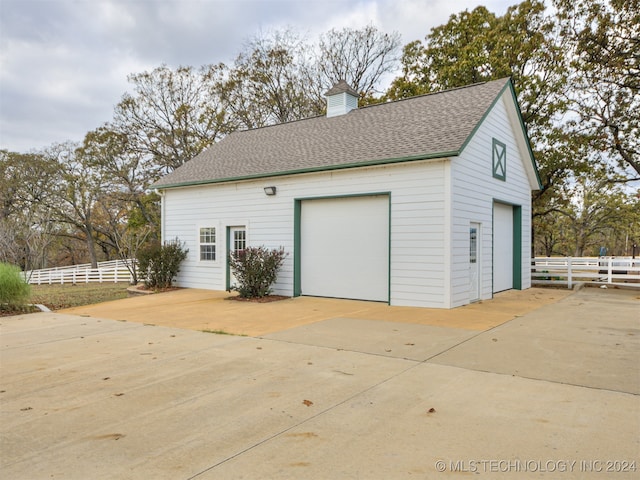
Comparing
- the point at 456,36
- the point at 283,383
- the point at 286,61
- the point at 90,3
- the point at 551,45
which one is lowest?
the point at 283,383

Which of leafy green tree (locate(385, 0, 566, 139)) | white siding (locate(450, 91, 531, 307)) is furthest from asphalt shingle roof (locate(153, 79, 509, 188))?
leafy green tree (locate(385, 0, 566, 139))

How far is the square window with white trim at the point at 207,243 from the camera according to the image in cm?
1358

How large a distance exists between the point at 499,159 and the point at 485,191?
1.46 meters

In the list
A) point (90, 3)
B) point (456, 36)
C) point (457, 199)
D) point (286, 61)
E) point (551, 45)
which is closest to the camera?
point (457, 199)

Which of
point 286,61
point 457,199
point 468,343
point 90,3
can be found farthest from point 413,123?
point 286,61

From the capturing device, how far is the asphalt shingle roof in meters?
10.1

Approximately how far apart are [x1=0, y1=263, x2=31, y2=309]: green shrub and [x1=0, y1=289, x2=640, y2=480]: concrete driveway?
3.33m

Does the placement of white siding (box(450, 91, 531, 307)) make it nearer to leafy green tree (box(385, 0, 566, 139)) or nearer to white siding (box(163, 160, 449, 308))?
white siding (box(163, 160, 449, 308))

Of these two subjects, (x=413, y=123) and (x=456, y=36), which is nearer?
(x=413, y=123)

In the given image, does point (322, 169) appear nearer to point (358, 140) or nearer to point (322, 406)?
point (358, 140)

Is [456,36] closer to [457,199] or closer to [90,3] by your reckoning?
[457,199]

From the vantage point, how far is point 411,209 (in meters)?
9.83

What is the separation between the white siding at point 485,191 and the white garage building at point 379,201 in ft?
0.10

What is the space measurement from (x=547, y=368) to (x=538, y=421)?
5.57 ft
